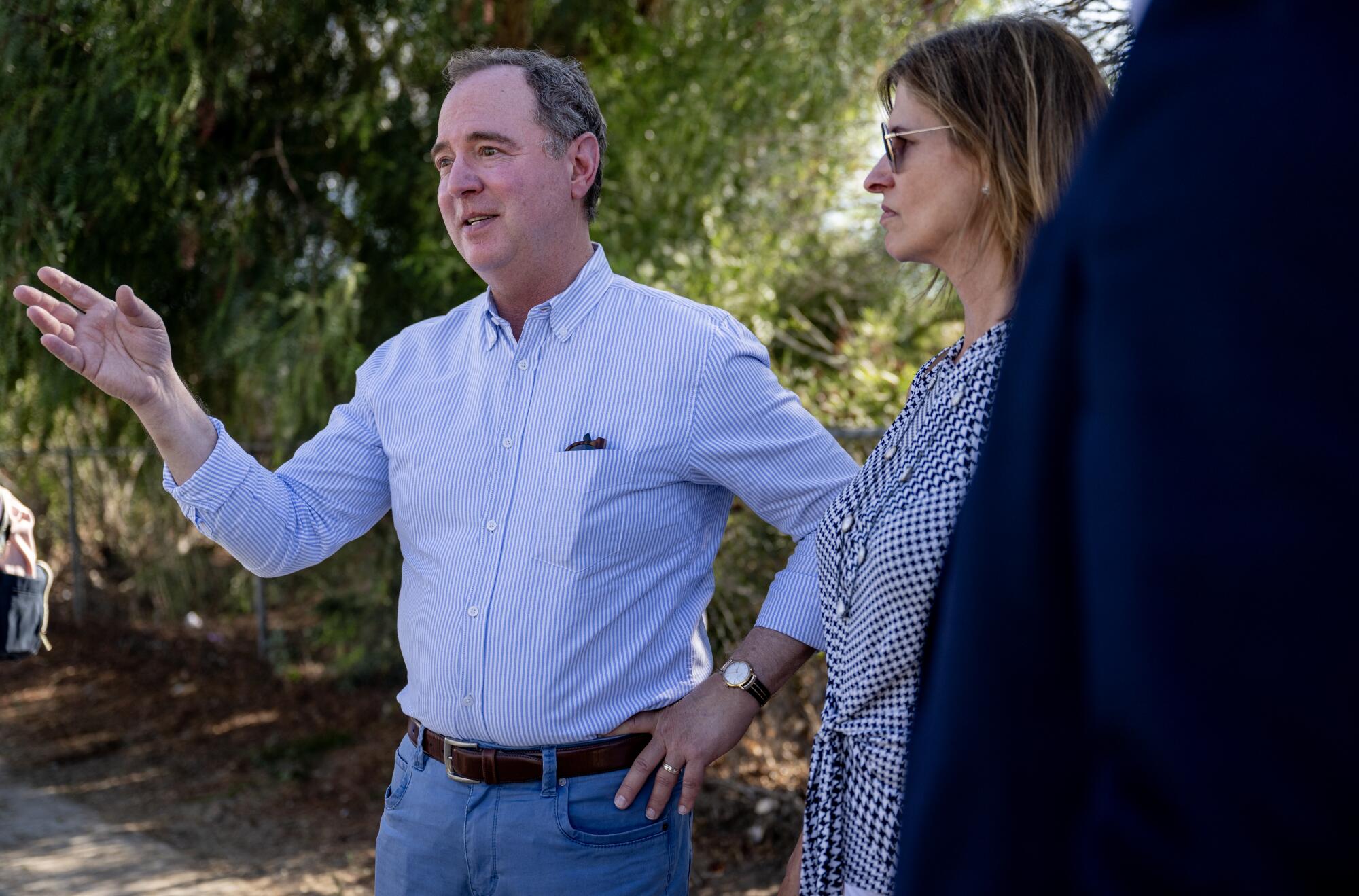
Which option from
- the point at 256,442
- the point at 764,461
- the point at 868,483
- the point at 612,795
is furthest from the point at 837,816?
the point at 256,442

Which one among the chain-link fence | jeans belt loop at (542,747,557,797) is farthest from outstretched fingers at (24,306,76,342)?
the chain-link fence

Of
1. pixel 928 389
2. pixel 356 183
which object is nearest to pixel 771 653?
pixel 928 389

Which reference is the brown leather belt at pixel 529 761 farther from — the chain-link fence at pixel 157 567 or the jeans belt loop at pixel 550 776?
the chain-link fence at pixel 157 567

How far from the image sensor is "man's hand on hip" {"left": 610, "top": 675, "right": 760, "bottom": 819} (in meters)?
2.11

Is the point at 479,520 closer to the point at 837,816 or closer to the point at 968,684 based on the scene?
the point at 837,816

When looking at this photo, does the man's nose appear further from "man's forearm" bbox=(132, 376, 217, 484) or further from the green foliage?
the green foliage

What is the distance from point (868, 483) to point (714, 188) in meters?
3.86

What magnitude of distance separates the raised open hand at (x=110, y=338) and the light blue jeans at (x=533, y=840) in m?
0.92

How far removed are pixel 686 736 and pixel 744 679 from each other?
0.51ft

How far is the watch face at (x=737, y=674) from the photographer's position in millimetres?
2152

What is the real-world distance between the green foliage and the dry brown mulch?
1.77 feet

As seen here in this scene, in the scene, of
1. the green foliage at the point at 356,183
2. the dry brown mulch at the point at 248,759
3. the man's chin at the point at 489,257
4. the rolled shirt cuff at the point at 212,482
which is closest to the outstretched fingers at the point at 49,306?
the rolled shirt cuff at the point at 212,482

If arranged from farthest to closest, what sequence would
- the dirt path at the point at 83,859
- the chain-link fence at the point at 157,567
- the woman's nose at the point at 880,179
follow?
the chain-link fence at the point at 157,567 < the dirt path at the point at 83,859 < the woman's nose at the point at 880,179

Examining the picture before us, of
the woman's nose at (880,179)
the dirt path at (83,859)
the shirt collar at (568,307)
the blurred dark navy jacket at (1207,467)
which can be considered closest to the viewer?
the blurred dark navy jacket at (1207,467)
